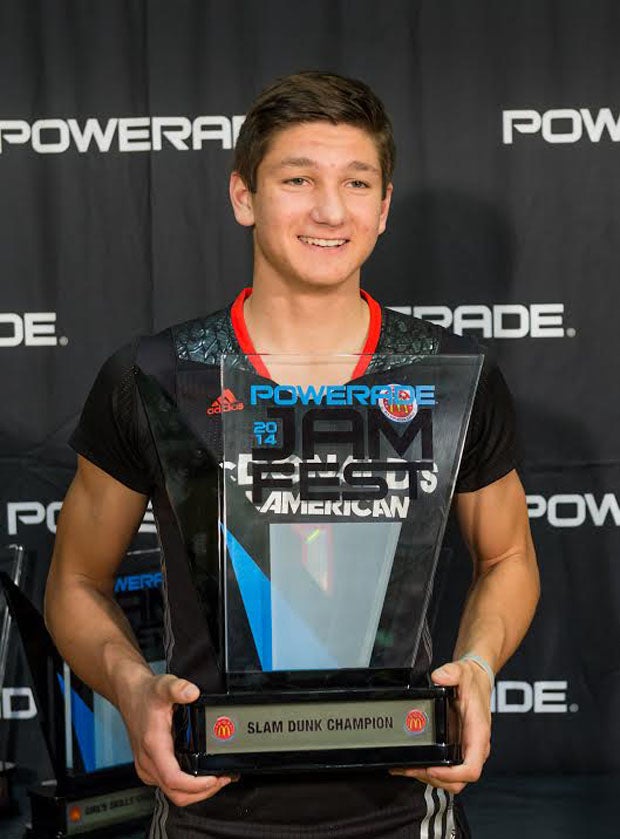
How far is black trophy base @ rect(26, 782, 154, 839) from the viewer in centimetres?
235

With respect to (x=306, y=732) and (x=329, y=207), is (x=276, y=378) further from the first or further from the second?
(x=306, y=732)

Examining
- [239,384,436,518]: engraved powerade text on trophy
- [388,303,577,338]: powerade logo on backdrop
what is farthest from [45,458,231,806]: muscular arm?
[388,303,577,338]: powerade logo on backdrop

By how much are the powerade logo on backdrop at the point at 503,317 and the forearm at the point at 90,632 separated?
4.87ft

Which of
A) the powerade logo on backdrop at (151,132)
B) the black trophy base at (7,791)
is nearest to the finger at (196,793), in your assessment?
the black trophy base at (7,791)

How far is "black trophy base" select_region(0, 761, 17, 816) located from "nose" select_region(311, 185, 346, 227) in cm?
176

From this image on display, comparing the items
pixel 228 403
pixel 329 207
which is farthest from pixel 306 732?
pixel 329 207

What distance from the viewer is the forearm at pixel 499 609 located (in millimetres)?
1239

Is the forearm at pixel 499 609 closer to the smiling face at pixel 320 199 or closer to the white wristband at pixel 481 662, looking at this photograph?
the white wristband at pixel 481 662

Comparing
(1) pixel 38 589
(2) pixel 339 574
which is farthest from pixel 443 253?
(2) pixel 339 574

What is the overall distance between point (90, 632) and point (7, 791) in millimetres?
1465

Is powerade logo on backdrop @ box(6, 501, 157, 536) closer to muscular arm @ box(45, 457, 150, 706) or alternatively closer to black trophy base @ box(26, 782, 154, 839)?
black trophy base @ box(26, 782, 154, 839)

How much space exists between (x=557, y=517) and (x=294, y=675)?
174 centimetres

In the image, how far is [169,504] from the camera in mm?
1322

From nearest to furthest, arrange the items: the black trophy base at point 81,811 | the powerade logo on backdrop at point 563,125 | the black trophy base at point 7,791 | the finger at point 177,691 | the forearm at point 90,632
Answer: the finger at point 177,691 → the forearm at point 90,632 → the black trophy base at point 81,811 → the black trophy base at point 7,791 → the powerade logo on backdrop at point 563,125
